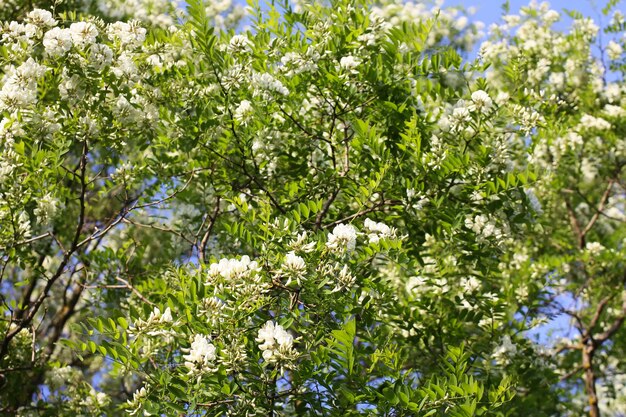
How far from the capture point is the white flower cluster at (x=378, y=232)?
12.3 feet

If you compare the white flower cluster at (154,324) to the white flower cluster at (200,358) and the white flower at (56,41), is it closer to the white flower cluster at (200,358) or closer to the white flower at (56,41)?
the white flower cluster at (200,358)

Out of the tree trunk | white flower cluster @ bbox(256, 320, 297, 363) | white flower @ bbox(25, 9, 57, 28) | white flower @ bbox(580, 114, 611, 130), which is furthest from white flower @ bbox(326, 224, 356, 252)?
white flower @ bbox(580, 114, 611, 130)

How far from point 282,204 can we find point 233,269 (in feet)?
5.26

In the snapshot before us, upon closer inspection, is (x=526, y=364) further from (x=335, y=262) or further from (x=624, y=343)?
(x=624, y=343)

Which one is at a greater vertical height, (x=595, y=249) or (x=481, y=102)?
(x=595, y=249)

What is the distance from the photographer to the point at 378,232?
380 centimetres

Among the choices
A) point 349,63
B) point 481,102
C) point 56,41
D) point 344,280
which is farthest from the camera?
point 349,63

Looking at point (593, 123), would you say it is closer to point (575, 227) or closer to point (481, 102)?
point (575, 227)

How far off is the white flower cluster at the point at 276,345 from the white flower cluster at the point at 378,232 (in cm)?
82

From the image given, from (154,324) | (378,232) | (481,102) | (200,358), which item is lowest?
(200,358)

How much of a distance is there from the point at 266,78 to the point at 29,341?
2.68 metres

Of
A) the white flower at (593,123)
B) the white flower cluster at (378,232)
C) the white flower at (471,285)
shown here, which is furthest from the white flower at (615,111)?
the white flower cluster at (378,232)

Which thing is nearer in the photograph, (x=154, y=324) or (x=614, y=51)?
(x=154, y=324)

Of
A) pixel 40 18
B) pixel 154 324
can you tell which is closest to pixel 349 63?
pixel 40 18
